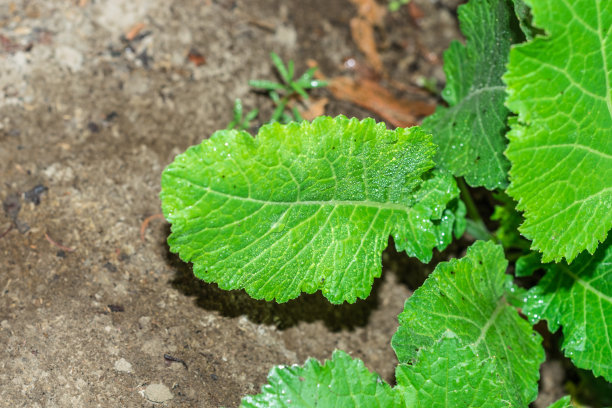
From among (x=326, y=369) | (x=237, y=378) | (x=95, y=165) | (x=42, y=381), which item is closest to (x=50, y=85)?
(x=95, y=165)

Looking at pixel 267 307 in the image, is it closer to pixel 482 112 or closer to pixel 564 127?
pixel 482 112

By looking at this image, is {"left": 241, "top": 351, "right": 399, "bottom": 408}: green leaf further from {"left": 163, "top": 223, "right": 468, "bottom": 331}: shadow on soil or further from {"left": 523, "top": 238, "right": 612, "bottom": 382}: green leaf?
{"left": 523, "top": 238, "right": 612, "bottom": 382}: green leaf

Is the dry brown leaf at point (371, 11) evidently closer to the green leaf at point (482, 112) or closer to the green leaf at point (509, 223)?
the green leaf at point (482, 112)

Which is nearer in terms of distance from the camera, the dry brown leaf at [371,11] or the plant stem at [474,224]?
the plant stem at [474,224]

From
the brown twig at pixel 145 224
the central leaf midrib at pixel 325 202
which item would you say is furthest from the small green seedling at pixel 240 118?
the central leaf midrib at pixel 325 202

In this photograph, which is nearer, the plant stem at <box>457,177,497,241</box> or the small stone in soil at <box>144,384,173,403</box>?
the small stone in soil at <box>144,384,173,403</box>

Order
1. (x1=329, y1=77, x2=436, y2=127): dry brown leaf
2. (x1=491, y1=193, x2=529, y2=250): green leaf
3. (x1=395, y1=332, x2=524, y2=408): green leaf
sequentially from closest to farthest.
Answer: (x1=395, y1=332, x2=524, y2=408): green leaf → (x1=491, y1=193, x2=529, y2=250): green leaf → (x1=329, y1=77, x2=436, y2=127): dry brown leaf

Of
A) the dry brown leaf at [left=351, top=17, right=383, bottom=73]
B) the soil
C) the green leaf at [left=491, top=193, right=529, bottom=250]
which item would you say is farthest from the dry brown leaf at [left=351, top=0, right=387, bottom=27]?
the green leaf at [left=491, top=193, right=529, bottom=250]
